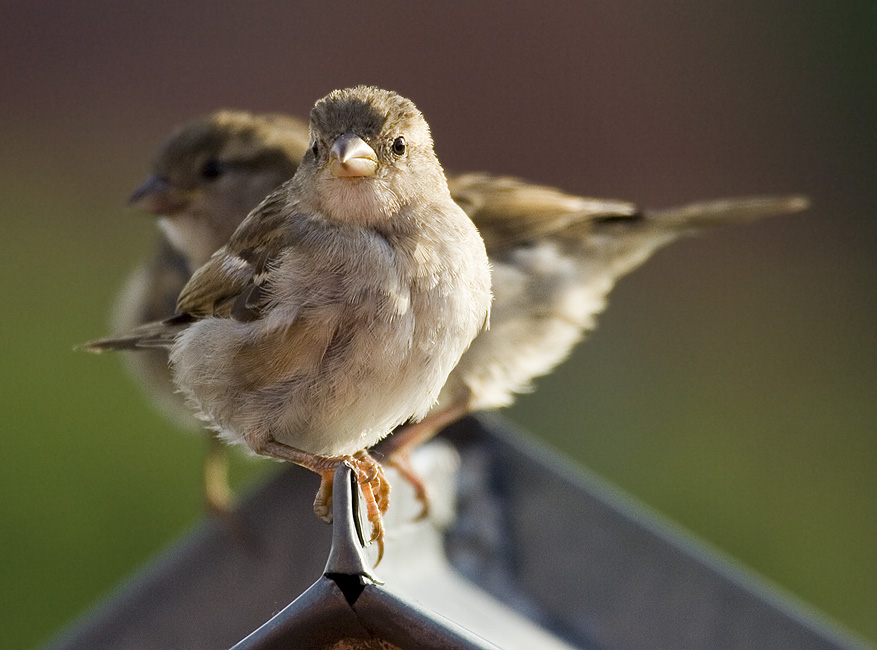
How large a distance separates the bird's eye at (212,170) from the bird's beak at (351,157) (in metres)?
1.26

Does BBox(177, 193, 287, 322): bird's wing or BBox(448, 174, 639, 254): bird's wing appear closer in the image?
BBox(177, 193, 287, 322): bird's wing

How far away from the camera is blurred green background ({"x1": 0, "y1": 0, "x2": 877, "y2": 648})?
491cm

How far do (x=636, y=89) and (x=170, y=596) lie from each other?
6446 millimetres

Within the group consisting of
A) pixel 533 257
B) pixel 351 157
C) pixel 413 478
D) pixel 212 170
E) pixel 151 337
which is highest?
pixel 351 157

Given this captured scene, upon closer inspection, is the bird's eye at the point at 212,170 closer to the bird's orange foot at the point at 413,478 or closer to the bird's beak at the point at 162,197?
the bird's beak at the point at 162,197

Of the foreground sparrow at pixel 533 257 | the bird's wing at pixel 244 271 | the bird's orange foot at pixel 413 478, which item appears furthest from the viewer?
the foreground sparrow at pixel 533 257

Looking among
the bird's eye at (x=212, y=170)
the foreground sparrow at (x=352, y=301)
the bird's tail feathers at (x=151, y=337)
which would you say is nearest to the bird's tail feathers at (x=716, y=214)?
the bird's eye at (x=212, y=170)

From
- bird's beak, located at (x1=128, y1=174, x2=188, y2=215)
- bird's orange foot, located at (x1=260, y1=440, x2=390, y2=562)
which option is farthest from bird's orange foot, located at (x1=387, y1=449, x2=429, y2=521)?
bird's beak, located at (x1=128, y1=174, x2=188, y2=215)

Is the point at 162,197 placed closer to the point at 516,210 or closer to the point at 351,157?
the point at 516,210

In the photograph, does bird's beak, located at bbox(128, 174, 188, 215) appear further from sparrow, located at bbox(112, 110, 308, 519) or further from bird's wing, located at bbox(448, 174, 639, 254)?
bird's wing, located at bbox(448, 174, 639, 254)

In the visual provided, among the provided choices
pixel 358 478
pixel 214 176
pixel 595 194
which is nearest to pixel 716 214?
pixel 214 176

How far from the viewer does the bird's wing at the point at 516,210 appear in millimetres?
3070

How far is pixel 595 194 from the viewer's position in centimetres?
748

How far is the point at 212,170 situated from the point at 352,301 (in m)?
1.34
